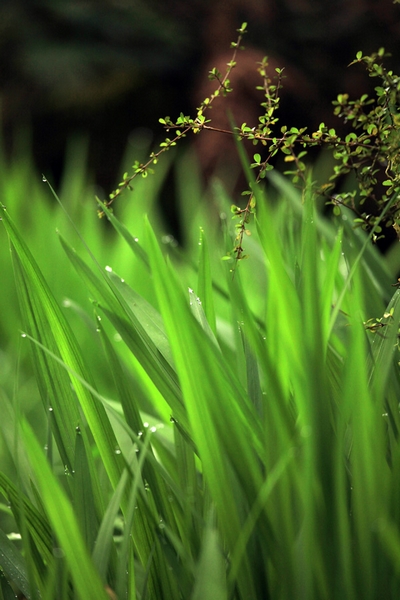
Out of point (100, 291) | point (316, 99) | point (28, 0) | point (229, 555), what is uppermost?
point (28, 0)


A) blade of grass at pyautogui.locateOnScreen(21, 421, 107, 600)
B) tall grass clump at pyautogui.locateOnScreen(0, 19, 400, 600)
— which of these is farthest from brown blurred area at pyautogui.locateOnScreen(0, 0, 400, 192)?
blade of grass at pyautogui.locateOnScreen(21, 421, 107, 600)

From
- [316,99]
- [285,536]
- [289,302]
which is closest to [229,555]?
[285,536]

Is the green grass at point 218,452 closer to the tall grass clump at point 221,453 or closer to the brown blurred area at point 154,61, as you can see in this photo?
the tall grass clump at point 221,453

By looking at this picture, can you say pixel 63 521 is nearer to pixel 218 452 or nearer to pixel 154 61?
pixel 218 452

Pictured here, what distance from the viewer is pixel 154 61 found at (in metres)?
3.24

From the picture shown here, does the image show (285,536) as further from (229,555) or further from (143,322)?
(143,322)

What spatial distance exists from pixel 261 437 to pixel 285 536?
0.08 metres

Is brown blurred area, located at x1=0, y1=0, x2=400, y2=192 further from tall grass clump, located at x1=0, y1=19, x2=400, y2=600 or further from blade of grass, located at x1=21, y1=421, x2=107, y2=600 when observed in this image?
blade of grass, located at x1=21, y1=421, x2=107, y2=600

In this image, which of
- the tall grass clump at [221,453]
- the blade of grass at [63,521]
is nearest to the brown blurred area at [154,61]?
the tall grass clump at [221,453]

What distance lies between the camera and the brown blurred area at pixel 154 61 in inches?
105

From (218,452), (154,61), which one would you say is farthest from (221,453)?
(154,61)

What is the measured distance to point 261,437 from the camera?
0.39 meters

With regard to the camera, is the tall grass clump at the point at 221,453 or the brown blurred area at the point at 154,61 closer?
the tall grass clump at the point at 221,453

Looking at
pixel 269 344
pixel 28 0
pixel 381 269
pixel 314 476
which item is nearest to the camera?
pixel 314 476
